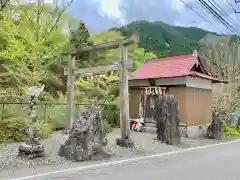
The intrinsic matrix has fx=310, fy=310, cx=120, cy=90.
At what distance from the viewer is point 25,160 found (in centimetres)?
880

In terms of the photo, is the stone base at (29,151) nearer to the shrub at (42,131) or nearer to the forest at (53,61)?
the forest at (53,61)

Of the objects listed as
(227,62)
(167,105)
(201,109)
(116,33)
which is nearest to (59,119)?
(167,105)

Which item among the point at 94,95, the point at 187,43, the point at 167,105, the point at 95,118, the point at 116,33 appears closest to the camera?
the point at 95,118

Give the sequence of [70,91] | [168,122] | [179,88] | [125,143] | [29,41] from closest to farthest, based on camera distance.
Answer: [125,143] < [168,122] < [70,91] < [29,41] < [179,88]

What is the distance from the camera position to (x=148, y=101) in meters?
18.9

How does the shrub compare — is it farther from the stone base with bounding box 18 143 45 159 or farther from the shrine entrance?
the shrine entrance

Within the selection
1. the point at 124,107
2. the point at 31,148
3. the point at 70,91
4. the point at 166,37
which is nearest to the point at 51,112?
the point at 70,91

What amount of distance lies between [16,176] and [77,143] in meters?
2.53

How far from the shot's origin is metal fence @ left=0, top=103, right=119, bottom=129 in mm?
13176

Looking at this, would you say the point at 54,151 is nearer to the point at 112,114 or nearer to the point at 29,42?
the point at 29,42

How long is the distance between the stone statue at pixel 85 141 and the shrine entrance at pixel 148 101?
8414 millimetres

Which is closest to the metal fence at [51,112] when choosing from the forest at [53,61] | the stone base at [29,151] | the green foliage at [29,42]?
the forest at [53,61]

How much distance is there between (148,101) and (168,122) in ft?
16.6

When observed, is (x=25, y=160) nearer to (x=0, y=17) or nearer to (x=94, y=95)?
(x=0, y=17)
